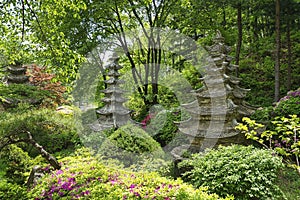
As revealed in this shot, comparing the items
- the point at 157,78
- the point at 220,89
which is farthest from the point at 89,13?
the point at 220,89

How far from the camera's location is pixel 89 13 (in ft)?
38.7

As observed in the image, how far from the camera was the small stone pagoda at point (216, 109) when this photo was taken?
6707 mm

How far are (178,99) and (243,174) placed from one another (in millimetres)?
7890

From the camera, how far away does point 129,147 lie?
590 centimetres

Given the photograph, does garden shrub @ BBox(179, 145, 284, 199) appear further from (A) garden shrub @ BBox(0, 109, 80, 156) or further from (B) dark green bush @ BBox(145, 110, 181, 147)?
(A) garden shrub @ BBox(0, 109, 80, 156)

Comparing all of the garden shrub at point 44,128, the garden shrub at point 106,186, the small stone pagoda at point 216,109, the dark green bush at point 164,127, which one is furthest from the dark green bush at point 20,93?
the small stone pagoda at point 216,109

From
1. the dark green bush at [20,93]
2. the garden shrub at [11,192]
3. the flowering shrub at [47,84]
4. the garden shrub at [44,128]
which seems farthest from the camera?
the flowering shrub at [47,84]

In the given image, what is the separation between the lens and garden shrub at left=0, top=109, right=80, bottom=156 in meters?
7.93

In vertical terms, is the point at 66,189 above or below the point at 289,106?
below

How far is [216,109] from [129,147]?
262 centimetres

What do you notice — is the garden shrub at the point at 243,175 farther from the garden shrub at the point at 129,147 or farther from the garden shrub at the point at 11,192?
the garden shrub at the point at 11,192

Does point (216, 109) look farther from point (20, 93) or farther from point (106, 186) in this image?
point (20, 93)

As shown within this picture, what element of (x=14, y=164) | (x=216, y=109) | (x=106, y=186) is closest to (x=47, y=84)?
(x=14, y=164)

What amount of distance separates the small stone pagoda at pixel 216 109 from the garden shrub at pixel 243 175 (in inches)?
69.7
